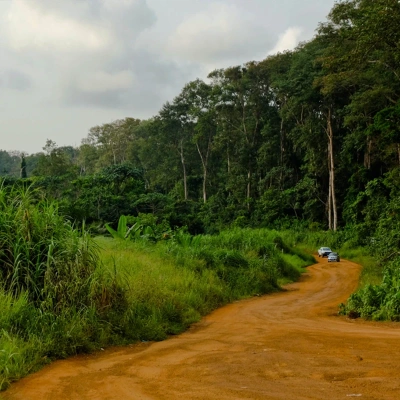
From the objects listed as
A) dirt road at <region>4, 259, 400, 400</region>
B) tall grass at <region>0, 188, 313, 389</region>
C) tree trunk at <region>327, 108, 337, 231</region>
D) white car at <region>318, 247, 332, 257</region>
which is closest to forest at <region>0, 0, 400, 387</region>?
tree trunk at <region>327, 108, 337, 231</region>

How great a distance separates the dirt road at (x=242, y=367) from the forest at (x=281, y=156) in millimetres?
4189

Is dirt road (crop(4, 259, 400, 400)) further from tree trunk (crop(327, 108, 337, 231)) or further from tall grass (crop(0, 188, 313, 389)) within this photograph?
tree trunk (crop(327, 108, 337, 231))

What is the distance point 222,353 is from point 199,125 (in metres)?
48.8

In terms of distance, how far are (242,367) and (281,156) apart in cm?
4461

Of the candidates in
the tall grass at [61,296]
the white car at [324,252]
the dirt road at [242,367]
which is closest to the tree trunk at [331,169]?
the white car at [324,252]

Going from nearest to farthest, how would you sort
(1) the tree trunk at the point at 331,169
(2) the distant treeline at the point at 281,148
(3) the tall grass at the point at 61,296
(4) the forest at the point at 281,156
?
(3) the tall grass at the point at 61,296 → (4) the forest at the point at 281,156 → (2) the distant treeline at the point at 281,148 → (1) the tree trunk at the point at 331,169

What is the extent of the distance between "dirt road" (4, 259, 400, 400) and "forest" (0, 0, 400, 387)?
13.7 feet

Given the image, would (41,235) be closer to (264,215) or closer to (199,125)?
(264,215)

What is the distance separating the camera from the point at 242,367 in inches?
225

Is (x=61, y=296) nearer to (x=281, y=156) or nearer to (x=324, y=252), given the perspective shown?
(x=324, y=252)

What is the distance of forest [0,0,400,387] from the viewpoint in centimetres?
2356

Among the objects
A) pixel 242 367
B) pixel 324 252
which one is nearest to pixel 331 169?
pixel 324 252

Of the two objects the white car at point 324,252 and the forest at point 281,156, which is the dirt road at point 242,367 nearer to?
the forest at point 281,156

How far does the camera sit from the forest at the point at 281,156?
23.6 m
